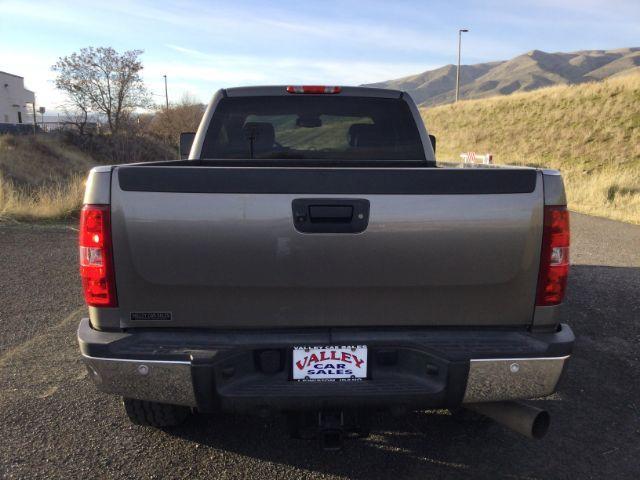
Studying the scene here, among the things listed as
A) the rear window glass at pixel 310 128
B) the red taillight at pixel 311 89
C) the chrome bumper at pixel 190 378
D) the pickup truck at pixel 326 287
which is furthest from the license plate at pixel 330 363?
the red taillight at pixel 311 89

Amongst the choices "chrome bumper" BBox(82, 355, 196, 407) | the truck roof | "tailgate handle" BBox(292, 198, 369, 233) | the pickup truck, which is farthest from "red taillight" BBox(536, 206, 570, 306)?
the truck roof

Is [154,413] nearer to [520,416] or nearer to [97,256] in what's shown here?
[97,256]

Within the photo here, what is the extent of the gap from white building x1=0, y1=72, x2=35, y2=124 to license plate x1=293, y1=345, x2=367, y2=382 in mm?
69992

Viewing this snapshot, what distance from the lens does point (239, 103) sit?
163 inches

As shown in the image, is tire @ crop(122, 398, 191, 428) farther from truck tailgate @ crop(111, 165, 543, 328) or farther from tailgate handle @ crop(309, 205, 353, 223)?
tailgate handle @ crop(309, 205, 353, 223)

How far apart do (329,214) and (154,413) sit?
1.53 metres

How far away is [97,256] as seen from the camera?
2.19m

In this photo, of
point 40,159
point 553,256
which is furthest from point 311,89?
point 40,159

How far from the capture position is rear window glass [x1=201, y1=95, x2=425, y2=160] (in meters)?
4.14

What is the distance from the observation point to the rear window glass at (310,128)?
13.6 feet

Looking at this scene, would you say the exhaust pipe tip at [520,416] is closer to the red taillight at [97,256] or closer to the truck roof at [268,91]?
the red taillight at [97,256]

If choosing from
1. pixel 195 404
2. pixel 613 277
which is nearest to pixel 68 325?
pixel 195 404

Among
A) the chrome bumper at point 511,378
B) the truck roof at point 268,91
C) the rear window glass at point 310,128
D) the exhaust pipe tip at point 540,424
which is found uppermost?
the truck roof at point 268,91

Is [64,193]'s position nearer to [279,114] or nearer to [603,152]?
[279,114]
